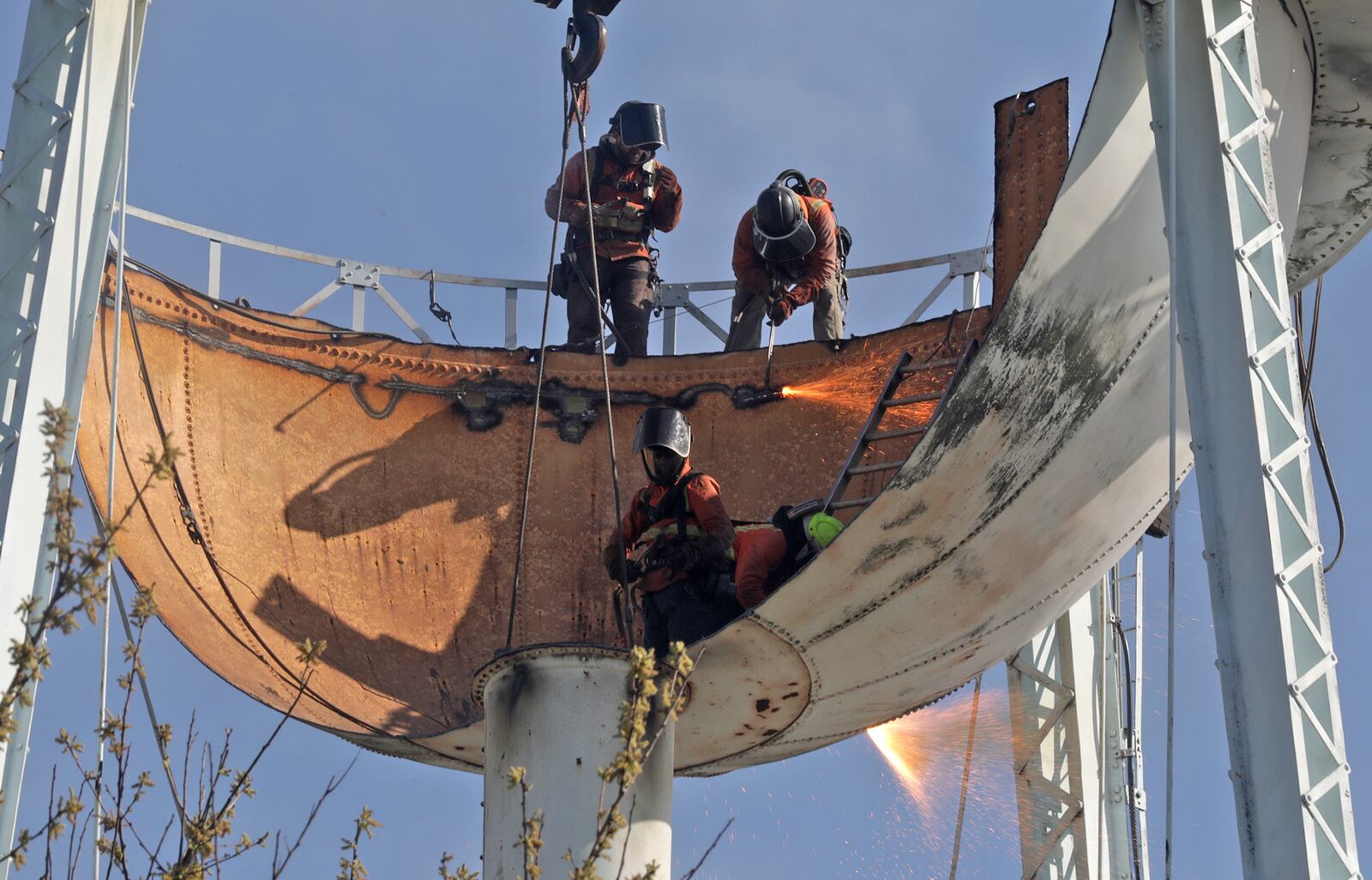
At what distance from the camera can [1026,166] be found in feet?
37.7

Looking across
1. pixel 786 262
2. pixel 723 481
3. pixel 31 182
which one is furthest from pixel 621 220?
pixel 31 182

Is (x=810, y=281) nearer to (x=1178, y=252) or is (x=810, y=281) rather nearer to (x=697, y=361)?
(x=697, y=361)

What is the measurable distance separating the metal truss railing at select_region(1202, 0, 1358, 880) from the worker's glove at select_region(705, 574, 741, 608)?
358 cm

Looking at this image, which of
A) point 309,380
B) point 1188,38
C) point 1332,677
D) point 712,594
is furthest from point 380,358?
point 1332,677

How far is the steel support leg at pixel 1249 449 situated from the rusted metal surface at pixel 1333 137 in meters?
1.10

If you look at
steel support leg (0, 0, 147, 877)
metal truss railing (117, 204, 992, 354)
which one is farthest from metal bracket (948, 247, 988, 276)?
steel support leg (0, 0, 147, 877)

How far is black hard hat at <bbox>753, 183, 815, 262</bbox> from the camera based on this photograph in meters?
14.5

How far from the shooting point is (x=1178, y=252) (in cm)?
963

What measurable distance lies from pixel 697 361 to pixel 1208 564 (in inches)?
271

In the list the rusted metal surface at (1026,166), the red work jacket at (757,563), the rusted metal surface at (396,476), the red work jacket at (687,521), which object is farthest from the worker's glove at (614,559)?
the rusted metal surface at (1026,166)

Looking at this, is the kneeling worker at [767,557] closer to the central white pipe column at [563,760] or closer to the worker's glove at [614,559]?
the worker's glove at [614,559]

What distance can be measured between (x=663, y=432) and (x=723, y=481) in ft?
9.93

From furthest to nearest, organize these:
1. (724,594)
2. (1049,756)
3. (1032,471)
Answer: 1. (1049,756)
2. (724,594)
3. (1032,471)

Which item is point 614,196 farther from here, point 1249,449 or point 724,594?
point 1249,449
